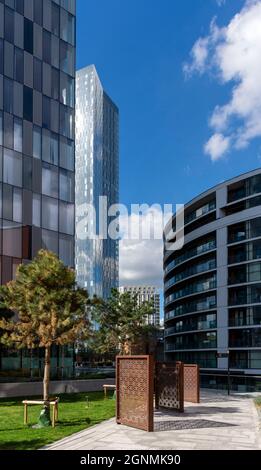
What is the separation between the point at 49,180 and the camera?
42250 millimetres

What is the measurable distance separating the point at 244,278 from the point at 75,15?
1357 inches

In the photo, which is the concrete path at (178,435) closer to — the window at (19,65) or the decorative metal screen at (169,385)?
the decorative metal screen at (169,385)

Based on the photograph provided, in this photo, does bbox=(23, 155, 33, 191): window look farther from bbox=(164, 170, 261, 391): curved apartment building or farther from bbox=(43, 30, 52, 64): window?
bbox=(164, 170, 261, 391): curved apartment building

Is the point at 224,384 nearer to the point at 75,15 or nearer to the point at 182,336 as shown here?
the point at 182,336

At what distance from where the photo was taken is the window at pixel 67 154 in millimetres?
44031

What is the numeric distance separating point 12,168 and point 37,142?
3.80 m

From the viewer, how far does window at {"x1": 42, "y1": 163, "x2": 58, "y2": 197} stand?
1641 inches

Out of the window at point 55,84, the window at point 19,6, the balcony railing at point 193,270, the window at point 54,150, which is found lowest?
the balcony railing at point 193,270

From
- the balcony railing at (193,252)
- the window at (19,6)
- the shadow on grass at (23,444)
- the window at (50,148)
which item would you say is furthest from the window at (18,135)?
the balcony railing at (193,252)

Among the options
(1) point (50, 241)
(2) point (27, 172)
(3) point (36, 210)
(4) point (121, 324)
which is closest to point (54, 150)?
(2) point (27, 172)

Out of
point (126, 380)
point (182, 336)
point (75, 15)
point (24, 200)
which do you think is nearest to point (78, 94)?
point (182, 336)

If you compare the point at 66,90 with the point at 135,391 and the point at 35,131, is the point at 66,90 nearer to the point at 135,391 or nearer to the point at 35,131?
A: the point at 35,131

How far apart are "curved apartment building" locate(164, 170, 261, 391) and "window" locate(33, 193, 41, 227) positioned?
25.4 m

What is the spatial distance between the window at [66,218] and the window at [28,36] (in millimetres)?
12435
